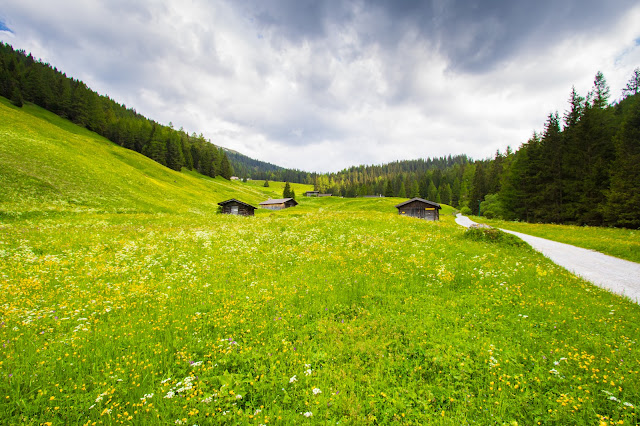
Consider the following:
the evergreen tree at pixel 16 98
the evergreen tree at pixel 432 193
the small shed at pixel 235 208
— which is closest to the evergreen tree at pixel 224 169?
the evergreen tree at pixel 16 98

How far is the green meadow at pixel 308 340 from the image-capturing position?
174 inches

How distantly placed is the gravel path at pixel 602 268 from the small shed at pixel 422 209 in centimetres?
3722

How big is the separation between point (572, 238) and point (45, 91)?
158m

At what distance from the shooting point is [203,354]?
597 centimetres

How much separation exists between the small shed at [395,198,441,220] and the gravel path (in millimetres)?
37224

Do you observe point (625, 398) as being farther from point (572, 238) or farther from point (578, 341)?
point (572, 238)

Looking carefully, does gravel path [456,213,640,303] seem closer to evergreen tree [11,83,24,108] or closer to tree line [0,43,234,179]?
tree line [0,43,234,179]

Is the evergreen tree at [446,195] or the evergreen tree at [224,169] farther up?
the evergreen tree at [446,195]

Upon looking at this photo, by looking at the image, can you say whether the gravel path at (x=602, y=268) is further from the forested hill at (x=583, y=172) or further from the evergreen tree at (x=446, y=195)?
the evergreen tree at (x=446, y=195)

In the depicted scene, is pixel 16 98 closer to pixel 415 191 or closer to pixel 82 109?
pixel 82 109

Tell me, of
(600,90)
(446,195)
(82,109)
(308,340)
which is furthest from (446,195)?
(82,109)

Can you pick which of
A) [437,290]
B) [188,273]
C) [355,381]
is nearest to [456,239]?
[437,290]

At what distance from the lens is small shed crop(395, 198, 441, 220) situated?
183 feet

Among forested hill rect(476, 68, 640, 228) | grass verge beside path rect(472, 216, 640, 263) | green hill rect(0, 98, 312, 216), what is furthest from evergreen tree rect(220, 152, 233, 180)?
grass verge beside path rect(472, 216, 640, 263)
